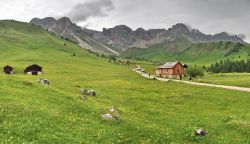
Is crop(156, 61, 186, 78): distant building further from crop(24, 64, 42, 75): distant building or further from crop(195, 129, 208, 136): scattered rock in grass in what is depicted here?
crop(195, 129, 208, 136): scattered rock in grass

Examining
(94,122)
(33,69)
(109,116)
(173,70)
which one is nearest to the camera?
(94,122)

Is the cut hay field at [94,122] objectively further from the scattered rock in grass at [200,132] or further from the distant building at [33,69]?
the distant building at [33,69]

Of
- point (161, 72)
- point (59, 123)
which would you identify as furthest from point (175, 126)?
point (161, 72)

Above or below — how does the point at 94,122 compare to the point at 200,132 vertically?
above

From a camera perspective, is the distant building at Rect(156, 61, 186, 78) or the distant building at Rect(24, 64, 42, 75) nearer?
the distant building at Rect(24, 64, 42, 75)

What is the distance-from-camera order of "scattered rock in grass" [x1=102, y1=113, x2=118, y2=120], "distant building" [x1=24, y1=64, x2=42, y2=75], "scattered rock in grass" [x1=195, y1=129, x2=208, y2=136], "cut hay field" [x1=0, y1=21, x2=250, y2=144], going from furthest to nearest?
"distant building" [x1=24, y1=64, x2=42, y2=75] < "scattered rock in grass" [x1=102, y1=113, x2=118, y2=120] < "scattered rock in grass" [x1=195, y1=129, x2=208, y2=136] < "cut hay field" [x1=0, y1=21, x2=250, y2=144]

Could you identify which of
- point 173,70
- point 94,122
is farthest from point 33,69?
point 94,122

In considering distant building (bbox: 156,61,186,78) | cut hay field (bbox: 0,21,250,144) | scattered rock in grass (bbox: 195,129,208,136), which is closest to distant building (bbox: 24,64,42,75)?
distant building (bbox: 156,61,186,78)

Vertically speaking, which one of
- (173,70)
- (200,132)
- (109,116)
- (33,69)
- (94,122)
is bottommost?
(200,132)

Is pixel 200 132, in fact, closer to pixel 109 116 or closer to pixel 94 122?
pixel 109 116

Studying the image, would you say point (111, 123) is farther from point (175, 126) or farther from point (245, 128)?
point (245, 128)

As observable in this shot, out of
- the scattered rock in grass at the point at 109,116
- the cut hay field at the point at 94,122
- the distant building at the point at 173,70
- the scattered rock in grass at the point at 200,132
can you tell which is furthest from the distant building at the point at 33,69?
the scattered rock in grass at the point at 200,132

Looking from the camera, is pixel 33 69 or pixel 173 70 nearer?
pixel 33 69

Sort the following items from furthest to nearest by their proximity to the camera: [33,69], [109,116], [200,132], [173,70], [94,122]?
[173,70] → [33,69] → [109,116] → [200,132] → [94,122]
